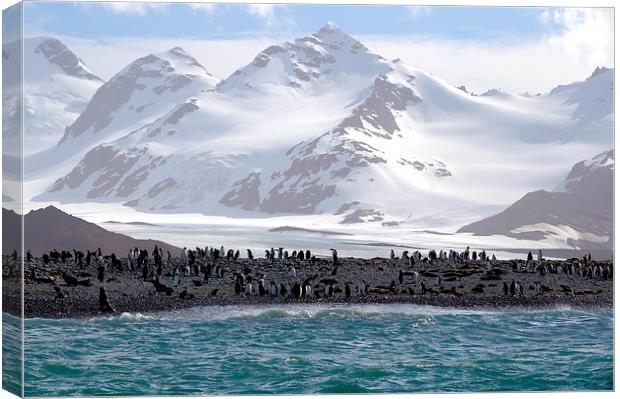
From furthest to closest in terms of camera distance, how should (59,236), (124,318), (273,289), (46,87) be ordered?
(273,289), (124,318), (59,236), (46,87)

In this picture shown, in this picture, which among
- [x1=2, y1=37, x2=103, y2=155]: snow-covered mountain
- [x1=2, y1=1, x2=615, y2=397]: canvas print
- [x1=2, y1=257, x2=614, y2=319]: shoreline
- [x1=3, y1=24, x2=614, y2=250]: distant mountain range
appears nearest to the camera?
[x1=2, y1=37, x2=103, y2=155]: snow-covered mountain

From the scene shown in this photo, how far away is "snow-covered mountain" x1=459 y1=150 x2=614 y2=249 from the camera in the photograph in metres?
15.7

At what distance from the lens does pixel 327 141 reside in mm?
16016

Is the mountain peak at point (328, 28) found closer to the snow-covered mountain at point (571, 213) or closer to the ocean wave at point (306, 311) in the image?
the snow-covered mountain at point (571, 213)

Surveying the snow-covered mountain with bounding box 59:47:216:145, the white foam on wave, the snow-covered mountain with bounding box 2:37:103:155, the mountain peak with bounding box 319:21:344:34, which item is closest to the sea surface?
the white foam on wave

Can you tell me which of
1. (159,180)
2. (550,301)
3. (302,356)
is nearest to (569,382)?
(550,301)

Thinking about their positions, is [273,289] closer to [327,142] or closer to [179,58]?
[327,142]

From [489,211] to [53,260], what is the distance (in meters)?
5.00

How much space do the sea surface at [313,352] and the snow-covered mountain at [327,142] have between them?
4.08 ft

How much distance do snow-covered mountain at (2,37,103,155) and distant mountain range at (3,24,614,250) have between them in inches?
18.9

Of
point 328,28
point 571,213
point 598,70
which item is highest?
point 328,28

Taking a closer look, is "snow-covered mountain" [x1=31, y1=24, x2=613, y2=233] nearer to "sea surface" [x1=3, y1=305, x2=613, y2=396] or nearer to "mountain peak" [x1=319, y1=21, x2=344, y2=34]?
"mountain peak" [x1=319, y1=21, x2=344, y2=34]

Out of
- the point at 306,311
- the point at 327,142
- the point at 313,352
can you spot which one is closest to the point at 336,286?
the point at 306,311

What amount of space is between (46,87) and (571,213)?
6.34 meters
